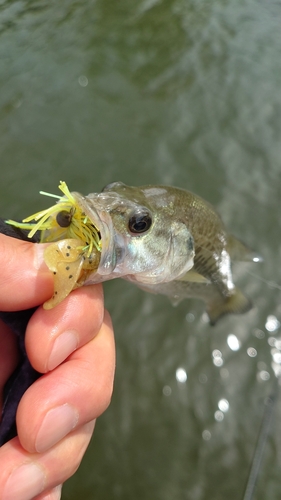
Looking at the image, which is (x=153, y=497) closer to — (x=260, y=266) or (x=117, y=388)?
(x=117, y=388)

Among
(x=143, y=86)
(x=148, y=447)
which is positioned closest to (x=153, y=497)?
(x=148, y=447)

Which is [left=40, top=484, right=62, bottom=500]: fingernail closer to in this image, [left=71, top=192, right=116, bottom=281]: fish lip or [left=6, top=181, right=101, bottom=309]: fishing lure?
[left=6, top=181, right=101, bottom=309]: fishing lure

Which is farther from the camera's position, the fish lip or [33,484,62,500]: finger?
[33,484,62,500]: finger

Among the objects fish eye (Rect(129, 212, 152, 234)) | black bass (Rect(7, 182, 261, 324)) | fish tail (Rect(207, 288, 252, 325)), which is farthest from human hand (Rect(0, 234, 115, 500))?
fish tail (Rect(207, 288, 252, 325))

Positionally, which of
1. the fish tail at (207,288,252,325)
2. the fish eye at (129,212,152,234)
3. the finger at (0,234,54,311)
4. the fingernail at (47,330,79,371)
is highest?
the finger at (0,234,54,311)

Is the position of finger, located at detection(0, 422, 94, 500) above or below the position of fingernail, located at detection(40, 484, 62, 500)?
above

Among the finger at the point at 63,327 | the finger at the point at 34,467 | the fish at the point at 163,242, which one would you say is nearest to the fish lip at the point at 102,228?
the fish at the point at 163,242

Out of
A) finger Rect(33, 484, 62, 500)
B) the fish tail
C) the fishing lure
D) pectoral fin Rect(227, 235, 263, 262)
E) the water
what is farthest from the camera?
the water

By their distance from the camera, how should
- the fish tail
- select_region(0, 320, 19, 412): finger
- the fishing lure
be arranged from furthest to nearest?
1. the fish tail
2. select_region(0, 320, 19, 412): finger
3. the fishing lure
